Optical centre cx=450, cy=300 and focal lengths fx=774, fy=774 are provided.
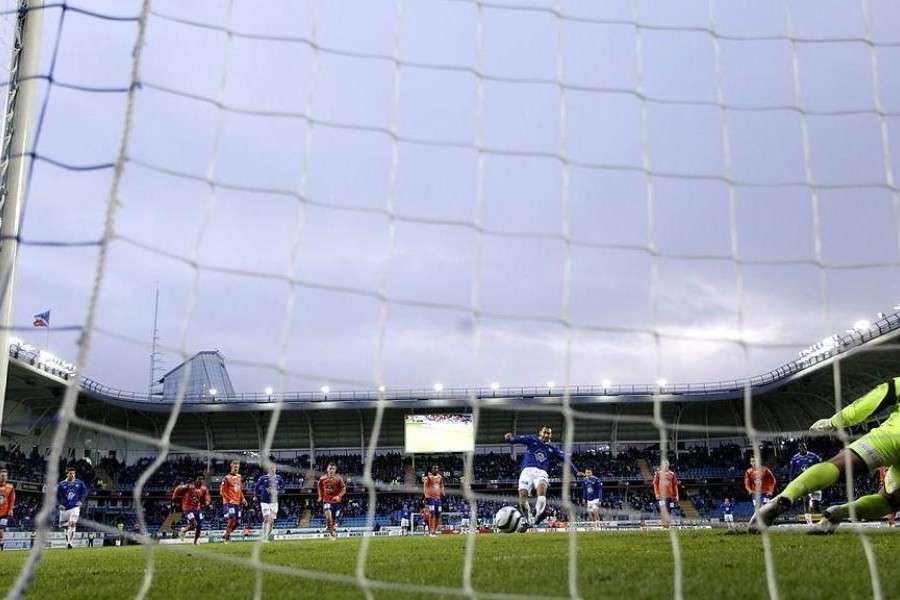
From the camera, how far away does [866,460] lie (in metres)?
6.12

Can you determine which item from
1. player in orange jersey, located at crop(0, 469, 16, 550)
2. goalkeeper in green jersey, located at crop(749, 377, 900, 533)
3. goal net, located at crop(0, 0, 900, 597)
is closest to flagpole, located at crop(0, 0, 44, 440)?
goal net, located at crop(0, 0, 900, 597)

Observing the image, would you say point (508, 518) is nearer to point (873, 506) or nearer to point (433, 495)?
point (433, 495)

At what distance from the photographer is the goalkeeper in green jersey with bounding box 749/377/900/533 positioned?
19.7 feet

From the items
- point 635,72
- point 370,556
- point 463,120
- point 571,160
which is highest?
point 635,72

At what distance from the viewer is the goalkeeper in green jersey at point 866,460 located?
19.7ft

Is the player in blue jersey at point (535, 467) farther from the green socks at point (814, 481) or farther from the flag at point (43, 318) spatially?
the flag at point (43, 318)

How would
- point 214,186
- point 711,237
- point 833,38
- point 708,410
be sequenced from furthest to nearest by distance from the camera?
point 708,410 → point 833,38 → point 711,237 → point 214,186

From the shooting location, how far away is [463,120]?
5797mm

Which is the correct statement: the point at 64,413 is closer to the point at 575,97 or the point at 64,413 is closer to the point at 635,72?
the point at 575,97

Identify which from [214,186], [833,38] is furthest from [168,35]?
[833,38]

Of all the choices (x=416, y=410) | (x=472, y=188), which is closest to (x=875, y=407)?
(x=472, y=188)

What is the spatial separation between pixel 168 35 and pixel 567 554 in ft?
17.0

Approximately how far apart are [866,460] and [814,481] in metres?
0.48

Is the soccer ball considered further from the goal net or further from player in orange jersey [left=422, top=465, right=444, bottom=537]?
the goal net
